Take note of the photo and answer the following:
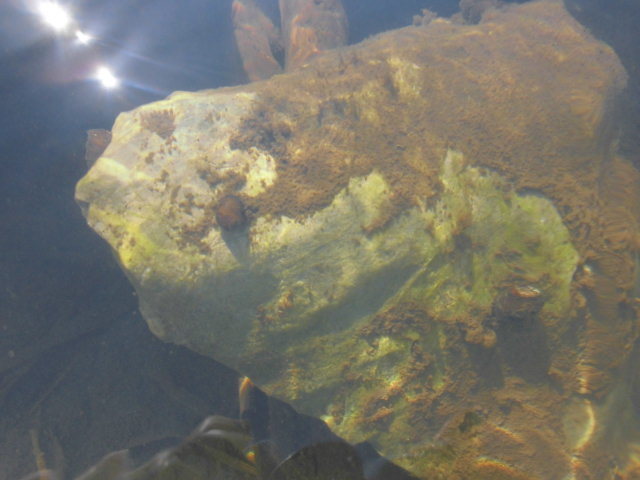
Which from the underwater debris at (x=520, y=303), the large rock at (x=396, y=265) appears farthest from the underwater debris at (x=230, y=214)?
the underwater debris at (x=520, y=303)

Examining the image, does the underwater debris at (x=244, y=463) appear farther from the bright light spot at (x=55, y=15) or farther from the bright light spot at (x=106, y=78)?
the bright light spot at (x=55, y=15)

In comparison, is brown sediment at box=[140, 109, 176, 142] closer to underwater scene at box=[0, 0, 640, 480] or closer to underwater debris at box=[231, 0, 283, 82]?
underwater scene at box=[0, 0, 640, 480]

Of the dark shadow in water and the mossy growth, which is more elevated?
the mossy growth

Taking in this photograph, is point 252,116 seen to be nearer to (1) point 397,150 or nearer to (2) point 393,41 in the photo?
(1) point 397,150

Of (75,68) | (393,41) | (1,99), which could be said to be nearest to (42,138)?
(1,99)

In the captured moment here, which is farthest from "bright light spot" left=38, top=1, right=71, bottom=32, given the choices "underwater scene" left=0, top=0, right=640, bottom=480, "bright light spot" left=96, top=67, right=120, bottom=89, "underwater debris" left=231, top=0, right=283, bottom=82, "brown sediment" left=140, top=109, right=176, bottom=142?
"brown sediment" left=140, top=109, right=176, bottom=142
